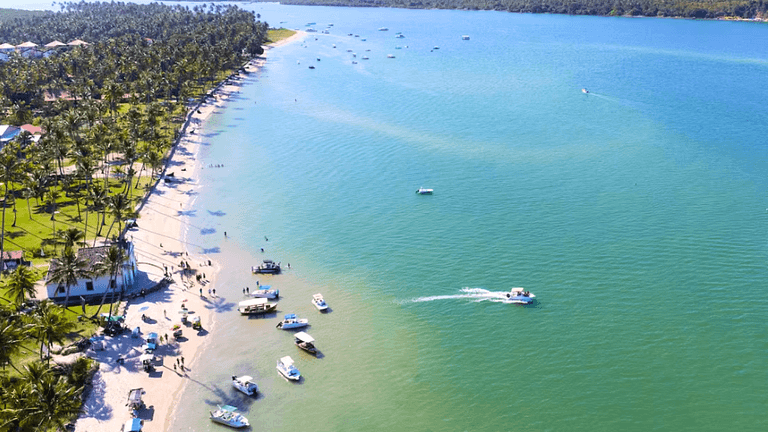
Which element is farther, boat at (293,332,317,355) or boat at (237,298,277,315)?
boat at (237,298,277,315)

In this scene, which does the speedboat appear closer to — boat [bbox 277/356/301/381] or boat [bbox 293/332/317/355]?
boat [bbox 293/332/317/355]

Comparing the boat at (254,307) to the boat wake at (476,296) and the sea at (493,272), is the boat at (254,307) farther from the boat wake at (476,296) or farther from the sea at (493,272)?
the boat wake at (476,296)

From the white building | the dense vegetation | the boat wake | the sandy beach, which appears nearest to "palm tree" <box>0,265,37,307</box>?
the dense vegetation

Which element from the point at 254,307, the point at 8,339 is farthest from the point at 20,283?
the point at 254,307

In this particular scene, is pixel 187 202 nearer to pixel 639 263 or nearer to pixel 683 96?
pixel 639 263

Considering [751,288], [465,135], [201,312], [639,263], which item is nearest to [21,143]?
[201,312]

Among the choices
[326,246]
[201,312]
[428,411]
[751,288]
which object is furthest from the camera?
[326,246]
